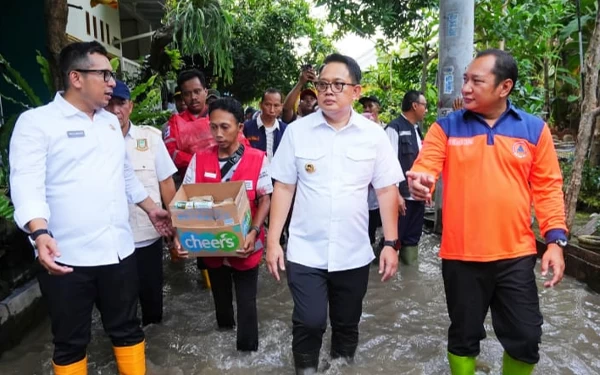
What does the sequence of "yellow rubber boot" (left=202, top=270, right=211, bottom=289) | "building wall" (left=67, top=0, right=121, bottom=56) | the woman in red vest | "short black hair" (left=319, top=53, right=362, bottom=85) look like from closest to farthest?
"short black hair" (left=319, top=53, right=362, bottom=85)
the woman in red vest
"yellow rubber boot" (left=202, top=270, right=211, bottom=289)
"building wall" (left=67, top=0, right=121, bottom=56)

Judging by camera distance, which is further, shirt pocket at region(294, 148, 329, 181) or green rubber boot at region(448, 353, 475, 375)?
shirt pocket at region(294, 148, 329, 181)

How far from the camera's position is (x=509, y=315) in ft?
8.56

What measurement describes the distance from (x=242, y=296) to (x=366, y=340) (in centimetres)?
110

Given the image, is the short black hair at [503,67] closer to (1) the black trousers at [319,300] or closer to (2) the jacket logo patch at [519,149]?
(2) the jacket logo patch at [519,149]

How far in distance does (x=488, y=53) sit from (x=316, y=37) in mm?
16939

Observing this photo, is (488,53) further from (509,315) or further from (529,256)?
(509,315)

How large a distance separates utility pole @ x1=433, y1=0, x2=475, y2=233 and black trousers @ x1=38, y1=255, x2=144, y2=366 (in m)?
4.26

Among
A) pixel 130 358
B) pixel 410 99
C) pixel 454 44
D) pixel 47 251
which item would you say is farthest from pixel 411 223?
pixel 47 251

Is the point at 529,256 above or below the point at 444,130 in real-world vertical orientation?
below

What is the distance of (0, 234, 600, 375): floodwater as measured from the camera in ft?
11.2

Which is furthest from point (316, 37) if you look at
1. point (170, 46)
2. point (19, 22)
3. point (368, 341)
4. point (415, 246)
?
point (368, 341)

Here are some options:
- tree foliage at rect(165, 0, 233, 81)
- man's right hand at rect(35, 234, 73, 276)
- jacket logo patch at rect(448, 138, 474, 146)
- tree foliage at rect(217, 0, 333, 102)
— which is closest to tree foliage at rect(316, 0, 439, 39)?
jacket logo patch at rect(448, 138, 474, 146)

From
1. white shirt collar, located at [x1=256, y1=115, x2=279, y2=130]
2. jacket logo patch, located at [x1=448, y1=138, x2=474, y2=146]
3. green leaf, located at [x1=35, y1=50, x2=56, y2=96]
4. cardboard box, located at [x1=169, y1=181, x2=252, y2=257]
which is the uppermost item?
green leaf, located at [x1=35, y1=50, x2=56, y2=96]

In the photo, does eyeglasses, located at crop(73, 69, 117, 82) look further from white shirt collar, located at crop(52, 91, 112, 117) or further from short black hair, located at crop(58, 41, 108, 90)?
white shirt collar, located at crop(52, 91, 112, 117)
